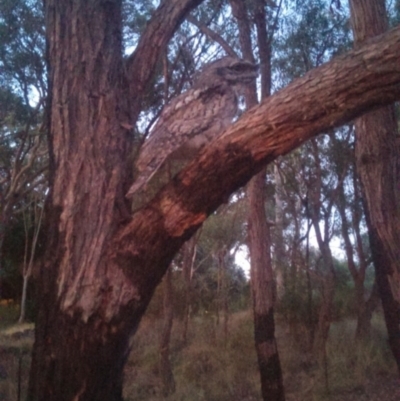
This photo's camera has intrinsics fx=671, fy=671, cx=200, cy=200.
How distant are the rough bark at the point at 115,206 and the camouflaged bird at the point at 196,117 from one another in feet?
0.59

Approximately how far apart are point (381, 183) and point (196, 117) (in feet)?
7.95

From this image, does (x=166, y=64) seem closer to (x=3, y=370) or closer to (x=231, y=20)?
(x=231, y=20)

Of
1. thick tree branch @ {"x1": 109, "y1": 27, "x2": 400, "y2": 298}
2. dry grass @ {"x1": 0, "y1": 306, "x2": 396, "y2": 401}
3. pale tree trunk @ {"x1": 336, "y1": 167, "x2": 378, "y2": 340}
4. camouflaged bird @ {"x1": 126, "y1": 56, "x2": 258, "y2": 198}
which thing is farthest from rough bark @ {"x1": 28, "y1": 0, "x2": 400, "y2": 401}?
pale tree trunk @ {"x1": 336, "y1": 167, "x2": 378, "y2": 340}

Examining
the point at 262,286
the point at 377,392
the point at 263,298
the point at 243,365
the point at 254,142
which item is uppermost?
the point at 254,142

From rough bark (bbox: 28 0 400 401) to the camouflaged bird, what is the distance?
0.18m

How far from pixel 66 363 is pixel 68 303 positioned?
328 millimetres

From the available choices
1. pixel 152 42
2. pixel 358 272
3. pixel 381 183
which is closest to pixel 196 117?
pixel 152 42

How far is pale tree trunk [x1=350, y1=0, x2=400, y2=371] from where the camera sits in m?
6.28

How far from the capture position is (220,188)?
3.72 meters

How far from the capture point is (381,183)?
21.2 feet

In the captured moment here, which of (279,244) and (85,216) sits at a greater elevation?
(279,244)

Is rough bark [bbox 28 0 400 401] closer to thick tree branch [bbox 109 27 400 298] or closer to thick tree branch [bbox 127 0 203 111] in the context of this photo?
thick tree branch [bbox 109 27 400 298]

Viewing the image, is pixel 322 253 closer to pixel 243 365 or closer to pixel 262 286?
pixel 243 365

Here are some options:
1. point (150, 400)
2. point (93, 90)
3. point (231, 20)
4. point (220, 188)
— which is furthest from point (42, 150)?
point (220, 188)
